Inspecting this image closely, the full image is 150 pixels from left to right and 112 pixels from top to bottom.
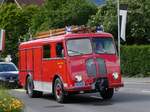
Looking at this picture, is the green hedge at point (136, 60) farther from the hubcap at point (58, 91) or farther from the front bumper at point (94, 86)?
the front bumper at point (94, 86)

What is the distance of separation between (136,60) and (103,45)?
18663mm

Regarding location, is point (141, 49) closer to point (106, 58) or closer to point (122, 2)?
point (122, 2)

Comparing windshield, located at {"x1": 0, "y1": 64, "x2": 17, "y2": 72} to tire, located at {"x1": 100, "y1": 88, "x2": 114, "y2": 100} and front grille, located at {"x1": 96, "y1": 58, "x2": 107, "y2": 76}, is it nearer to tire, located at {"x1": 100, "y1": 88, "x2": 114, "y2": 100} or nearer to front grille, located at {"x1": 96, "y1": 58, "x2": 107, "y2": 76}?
tire, located at {"x1": 100, "y1": 88, "x2": 114, "y2": 100}

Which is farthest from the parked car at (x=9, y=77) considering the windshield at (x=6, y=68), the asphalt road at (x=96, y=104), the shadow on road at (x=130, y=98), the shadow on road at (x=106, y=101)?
the shadow on road at (x=130, y=98)

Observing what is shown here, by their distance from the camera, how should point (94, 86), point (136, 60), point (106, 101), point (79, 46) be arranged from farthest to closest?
point (136, 60), point (106, 101), point (79, 46), point (94, 86)

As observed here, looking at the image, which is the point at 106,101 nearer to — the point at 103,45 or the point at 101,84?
the point at 101,84

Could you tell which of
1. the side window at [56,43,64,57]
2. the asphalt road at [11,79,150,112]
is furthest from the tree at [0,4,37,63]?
the side window at [56,43,64,57]

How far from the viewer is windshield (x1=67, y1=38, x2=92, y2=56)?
69.6 feet

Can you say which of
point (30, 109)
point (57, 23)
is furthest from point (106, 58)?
point (57, 23)

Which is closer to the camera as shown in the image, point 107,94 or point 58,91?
point 58,91

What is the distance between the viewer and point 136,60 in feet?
132

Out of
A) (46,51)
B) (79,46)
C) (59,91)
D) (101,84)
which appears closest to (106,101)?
(101,84)

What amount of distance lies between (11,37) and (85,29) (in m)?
45.5

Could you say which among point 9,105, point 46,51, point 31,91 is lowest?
point 31,91
